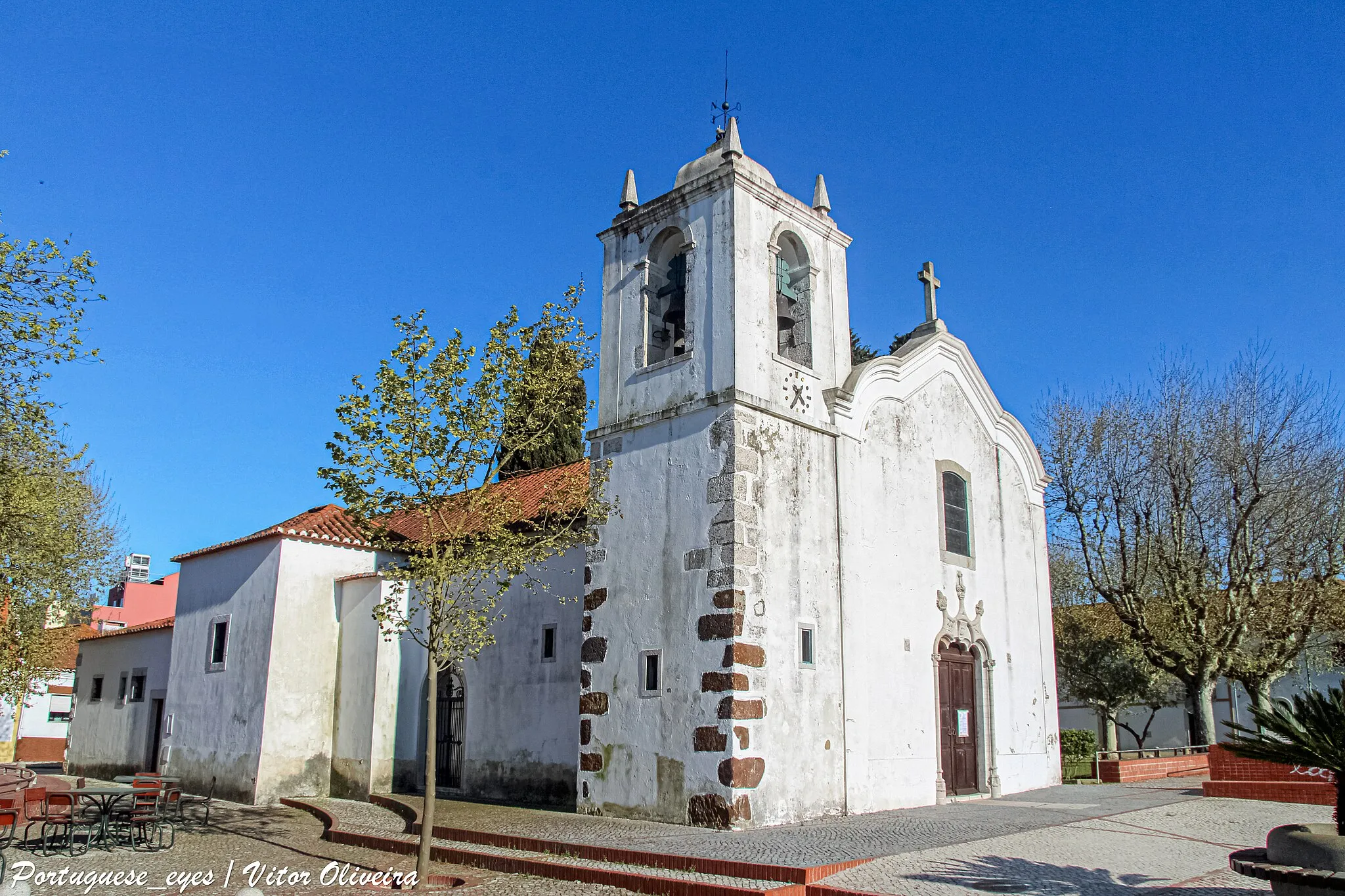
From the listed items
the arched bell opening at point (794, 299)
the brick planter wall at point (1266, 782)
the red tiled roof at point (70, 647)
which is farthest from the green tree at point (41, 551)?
the brick planter wall at point (1266, 782)

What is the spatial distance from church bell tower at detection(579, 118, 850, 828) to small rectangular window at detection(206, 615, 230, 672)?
8.62 meters

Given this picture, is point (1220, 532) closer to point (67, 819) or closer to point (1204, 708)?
point (1204, 708)

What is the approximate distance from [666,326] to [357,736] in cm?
912

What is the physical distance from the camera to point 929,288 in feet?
55.7

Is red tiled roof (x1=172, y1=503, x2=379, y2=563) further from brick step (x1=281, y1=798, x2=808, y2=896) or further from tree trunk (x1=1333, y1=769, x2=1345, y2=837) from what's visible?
tree trunk (x1=1333, y1=769, x2=1345, y2=837)

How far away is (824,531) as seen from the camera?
44.2 feet

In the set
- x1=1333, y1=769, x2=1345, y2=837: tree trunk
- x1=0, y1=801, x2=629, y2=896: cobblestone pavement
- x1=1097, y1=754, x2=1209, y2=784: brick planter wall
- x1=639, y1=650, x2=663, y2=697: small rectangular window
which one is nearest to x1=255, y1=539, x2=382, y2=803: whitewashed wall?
x1=0, y1=801, x2=629, y2=896: cobblestone pavement

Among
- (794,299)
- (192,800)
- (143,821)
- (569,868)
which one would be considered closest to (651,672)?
(569,868)

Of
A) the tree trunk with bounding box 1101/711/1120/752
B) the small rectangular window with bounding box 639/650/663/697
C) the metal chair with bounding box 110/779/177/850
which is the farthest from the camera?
the tree trunk with bounding box 1101/711/1120/752

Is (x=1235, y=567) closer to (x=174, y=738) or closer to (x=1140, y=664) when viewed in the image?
(x=1140, y=664)

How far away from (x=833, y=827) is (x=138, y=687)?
18499mm

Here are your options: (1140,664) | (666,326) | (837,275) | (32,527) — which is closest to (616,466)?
(666,326)

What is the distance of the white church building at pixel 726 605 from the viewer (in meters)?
12.4

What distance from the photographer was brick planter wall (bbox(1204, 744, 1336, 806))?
13375mm
